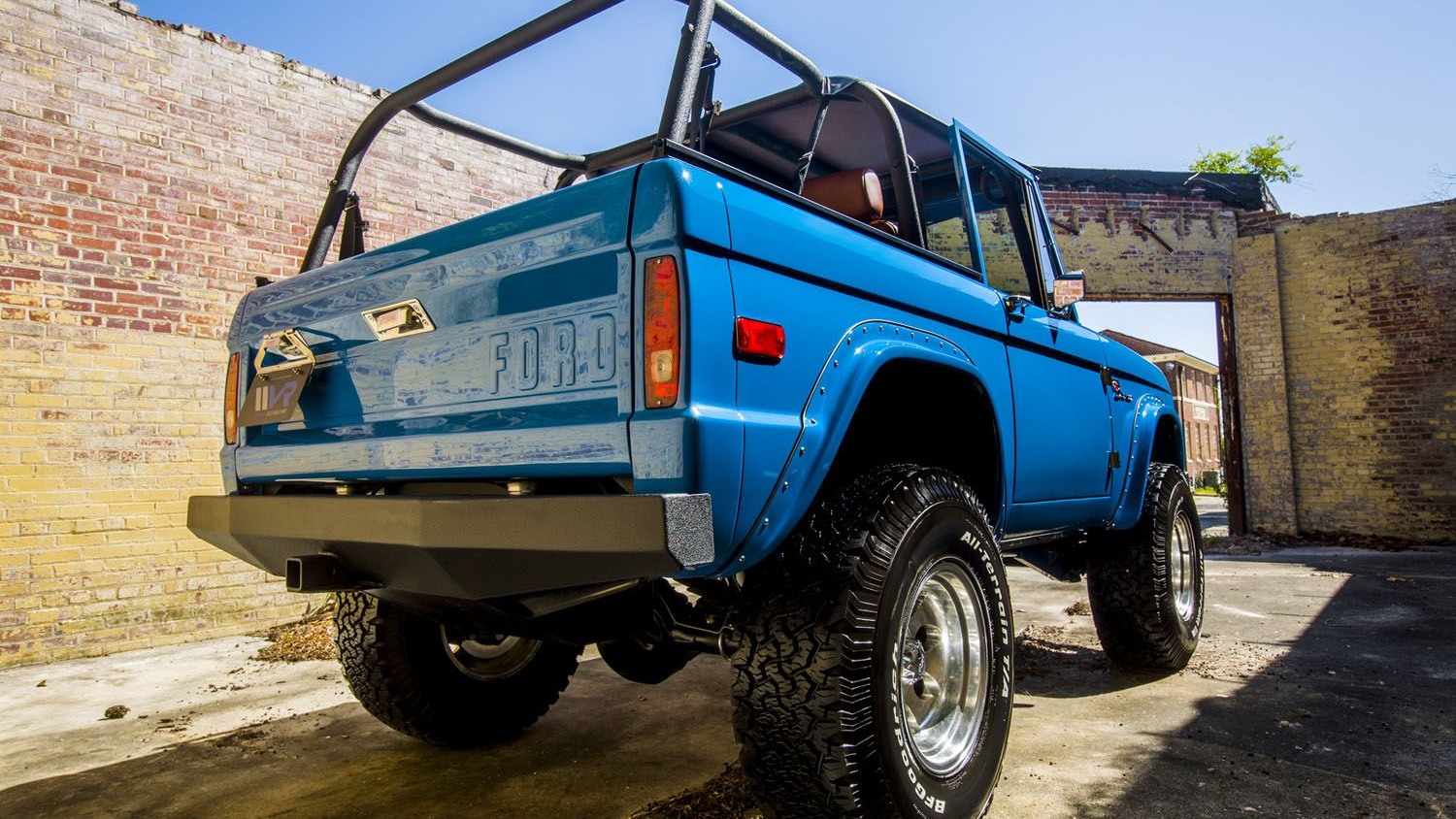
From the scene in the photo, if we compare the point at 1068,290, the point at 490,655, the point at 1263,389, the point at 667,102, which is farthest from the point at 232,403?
the point at 1263,389

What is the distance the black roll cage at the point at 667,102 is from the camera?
1.99 m

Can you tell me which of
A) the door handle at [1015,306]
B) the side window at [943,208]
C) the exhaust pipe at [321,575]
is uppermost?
the side window at [943,208]

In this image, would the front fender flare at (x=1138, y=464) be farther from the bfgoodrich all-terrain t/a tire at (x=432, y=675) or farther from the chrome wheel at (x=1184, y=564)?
the bfgoodrich all-terrain t/a tire at (x=432, y=675)

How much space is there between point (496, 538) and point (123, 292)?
4653 mm

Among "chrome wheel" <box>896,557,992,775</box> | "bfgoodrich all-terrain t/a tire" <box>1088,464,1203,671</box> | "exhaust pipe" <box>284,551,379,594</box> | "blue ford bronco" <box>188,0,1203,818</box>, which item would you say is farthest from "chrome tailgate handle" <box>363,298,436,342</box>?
"bfgoodrich all-terrain t/a tire" <box>1088,464,1203,671</box>

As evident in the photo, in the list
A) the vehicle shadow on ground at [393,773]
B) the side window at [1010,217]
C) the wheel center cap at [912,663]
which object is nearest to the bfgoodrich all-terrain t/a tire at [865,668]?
the wheel center cap at [912,663]

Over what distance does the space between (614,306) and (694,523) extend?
474 mm

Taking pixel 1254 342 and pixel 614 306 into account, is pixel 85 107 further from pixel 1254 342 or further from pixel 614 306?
pixel 1254 342

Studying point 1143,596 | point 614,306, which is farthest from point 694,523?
point 1143,596

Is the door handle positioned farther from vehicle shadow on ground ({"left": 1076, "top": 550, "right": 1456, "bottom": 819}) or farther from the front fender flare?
vehicle shadow on ground ({"left": 1076, "top": 550, "right": 1456, "bottom": 819})

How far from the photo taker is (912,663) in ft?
7.22

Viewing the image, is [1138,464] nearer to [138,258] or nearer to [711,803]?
[711,803]

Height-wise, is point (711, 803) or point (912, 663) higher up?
point (912, 663)

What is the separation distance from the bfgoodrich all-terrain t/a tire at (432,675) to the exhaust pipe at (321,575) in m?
0.69
